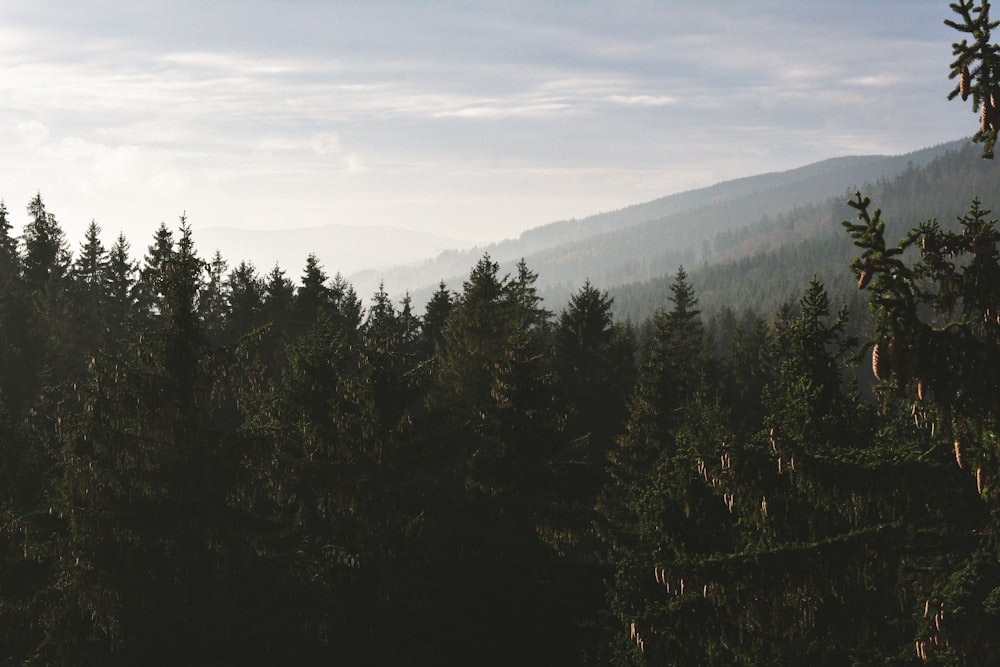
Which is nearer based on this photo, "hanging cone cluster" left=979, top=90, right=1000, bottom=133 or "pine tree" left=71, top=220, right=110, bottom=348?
"hanging cone cluster" left=979, top=90, right=1000, bottom=133

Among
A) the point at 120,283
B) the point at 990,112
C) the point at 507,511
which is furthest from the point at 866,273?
the point at 120,283

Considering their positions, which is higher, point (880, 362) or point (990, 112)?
point (990, 112)

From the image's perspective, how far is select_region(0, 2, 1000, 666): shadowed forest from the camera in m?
7.50

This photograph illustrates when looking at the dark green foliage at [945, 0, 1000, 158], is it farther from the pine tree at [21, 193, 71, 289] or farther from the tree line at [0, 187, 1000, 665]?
the pine tree at [21, 193, 71, 289]

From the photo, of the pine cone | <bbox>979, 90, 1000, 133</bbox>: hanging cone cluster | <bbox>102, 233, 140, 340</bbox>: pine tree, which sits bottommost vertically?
the pine cone

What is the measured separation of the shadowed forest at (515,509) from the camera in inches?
295

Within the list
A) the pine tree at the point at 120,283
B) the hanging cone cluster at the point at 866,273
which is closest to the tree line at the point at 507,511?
the hanging cone cluster at the point at 866,273

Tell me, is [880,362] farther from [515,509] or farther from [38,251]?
[38,251]

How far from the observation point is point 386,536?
17781mm

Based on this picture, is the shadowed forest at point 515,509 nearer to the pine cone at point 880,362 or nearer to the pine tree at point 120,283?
the pine cone at point 880,362

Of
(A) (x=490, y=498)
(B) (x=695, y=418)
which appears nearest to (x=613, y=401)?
(B) (x=695, y=418)

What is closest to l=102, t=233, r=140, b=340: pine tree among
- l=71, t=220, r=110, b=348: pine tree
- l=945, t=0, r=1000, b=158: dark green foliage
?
l=71, t=220, r=110, b=348: pine tree

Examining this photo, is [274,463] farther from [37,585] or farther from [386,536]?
[37,585]

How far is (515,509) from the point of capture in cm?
1948
